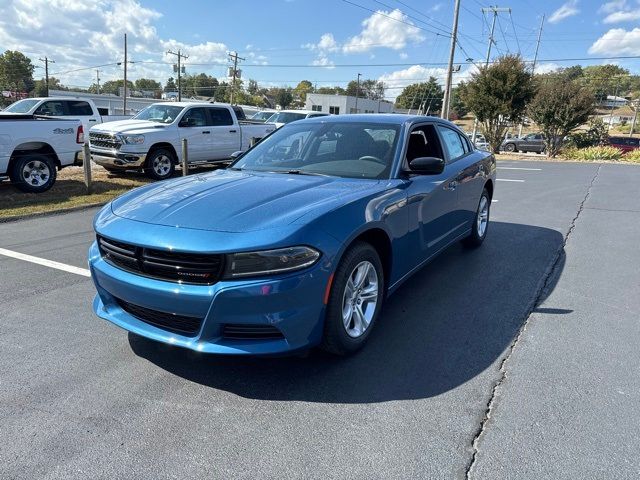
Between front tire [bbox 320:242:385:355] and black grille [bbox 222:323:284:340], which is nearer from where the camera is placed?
black grille [bbox 222:323:284:340]

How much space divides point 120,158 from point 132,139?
20.0 inches

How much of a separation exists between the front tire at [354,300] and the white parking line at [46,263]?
3.05 m

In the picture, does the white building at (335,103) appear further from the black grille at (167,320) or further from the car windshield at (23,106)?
the black grille at (167,320)

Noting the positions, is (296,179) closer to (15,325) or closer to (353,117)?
(353,117)

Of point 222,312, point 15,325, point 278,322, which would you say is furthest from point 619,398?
point 15,325

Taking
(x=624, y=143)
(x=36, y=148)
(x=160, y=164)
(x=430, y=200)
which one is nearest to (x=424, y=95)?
(x=624, y=143)

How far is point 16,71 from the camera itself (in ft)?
266

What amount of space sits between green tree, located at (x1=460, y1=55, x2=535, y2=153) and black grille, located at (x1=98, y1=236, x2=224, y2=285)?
25.0 m

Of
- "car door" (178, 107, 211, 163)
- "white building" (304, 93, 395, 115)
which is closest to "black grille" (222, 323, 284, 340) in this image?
"car door" (178, 107, 211, 163)

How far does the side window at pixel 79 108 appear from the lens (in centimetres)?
1446

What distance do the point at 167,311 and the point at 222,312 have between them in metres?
0.36

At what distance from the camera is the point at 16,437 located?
2.43 m

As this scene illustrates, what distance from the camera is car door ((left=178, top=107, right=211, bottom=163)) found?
39.0ft

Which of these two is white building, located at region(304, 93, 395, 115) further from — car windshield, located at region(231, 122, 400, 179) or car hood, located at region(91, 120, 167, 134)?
car windshield, located at region(231, 122, 400, 179)
